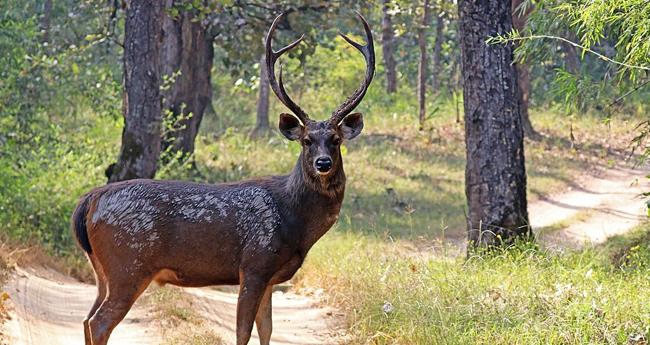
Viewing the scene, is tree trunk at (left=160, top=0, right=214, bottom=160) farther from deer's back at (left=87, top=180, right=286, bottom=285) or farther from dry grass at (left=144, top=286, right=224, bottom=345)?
deer's back at (left=87, top=180, right=286, bottom=285)

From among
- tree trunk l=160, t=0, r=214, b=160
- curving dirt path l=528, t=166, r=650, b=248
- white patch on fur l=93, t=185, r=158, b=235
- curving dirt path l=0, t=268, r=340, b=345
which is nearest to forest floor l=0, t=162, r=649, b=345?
curving dirt path l=0, t=268, r=340, b=345

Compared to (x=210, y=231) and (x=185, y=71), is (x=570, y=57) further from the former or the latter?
(x=210, y=231)

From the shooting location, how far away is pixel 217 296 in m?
12.2

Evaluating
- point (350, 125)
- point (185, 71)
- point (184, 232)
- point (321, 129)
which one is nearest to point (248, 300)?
point (184, 232)

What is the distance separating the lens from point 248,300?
7.83 meters

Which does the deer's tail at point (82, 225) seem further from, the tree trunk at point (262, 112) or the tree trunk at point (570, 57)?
the tree trunk at point (570, 57)

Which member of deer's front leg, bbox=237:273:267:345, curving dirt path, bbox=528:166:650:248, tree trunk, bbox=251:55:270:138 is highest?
deer's front leg, bbox=237:273:267:345

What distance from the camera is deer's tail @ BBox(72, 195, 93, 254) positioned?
8125 millimetres

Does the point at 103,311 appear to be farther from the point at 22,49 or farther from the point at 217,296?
the point at 22,49

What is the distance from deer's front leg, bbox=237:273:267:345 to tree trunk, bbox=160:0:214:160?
1018 centimetres

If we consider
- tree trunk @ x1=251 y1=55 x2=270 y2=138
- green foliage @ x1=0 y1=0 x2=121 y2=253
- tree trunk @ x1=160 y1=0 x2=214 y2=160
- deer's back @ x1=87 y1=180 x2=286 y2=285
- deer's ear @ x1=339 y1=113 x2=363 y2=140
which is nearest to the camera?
deer's back @ x1=87 y1=180 x2=286 y2=285

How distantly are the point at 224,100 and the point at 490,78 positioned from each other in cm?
2001

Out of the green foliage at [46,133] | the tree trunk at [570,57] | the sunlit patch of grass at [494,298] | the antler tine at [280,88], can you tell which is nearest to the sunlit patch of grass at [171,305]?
the sunlit patch of grass at [494,298]

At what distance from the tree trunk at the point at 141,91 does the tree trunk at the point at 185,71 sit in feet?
15.0
